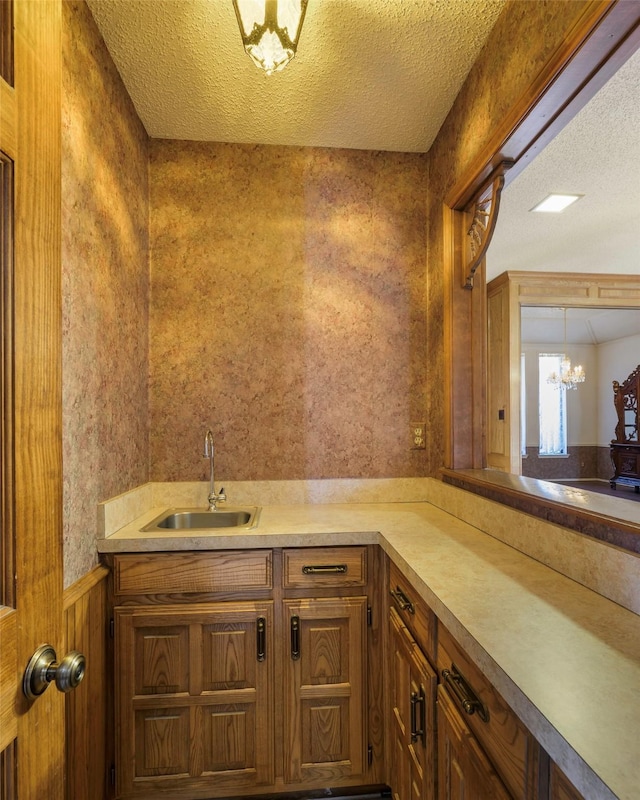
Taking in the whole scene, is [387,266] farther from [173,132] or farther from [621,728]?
[621,728]

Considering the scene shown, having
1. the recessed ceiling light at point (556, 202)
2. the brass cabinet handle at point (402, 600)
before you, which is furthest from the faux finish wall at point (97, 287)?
the recessed ceiling light at point (556, 202)

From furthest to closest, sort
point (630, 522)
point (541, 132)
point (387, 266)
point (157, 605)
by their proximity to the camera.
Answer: point (387, 266) < point (157, 605) < point (541, 132) < point (630, 522)

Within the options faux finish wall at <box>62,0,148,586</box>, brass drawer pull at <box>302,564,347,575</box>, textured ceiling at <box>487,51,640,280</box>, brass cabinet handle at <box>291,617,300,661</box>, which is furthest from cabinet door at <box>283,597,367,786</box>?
textured ceiling at <box>487,51,640,280</box>

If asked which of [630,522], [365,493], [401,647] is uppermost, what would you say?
[630,522]

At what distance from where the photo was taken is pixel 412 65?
1739mm

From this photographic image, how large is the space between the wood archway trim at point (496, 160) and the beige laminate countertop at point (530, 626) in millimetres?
523

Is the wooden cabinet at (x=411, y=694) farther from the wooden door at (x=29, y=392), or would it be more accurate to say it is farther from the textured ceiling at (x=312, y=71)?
the textured ceiling at (x=312, y=71)

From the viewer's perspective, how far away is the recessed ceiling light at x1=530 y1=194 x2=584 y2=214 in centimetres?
287

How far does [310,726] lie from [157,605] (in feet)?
2.47

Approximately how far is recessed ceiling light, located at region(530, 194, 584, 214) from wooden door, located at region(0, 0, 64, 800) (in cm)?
302

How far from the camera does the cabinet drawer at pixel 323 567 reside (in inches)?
66.9

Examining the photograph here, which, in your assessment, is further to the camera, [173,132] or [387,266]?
[387,266]

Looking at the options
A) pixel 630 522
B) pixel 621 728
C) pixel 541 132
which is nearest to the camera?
pixel 621 728

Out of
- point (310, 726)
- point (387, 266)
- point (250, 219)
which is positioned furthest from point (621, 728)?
point (250, 219)
